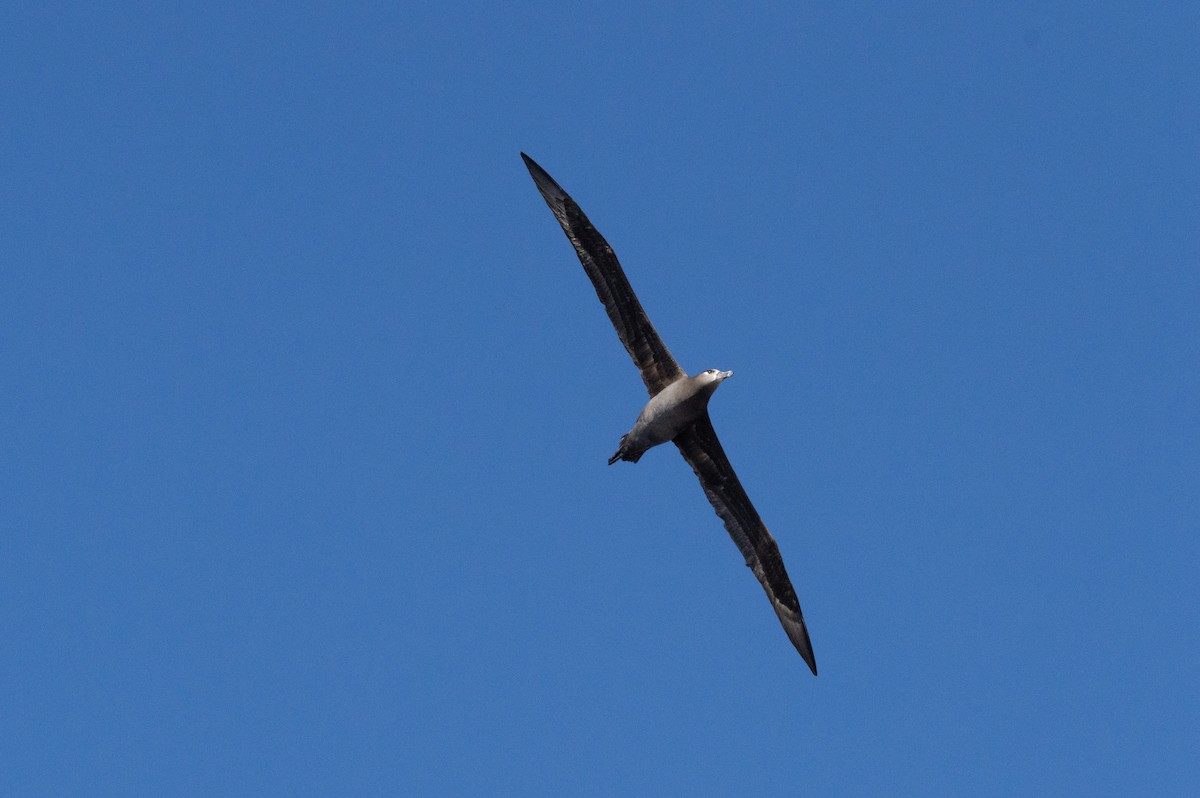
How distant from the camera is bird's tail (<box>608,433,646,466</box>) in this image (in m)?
37.1

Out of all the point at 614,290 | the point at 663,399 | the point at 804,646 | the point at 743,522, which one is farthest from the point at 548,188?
the point at 804,646

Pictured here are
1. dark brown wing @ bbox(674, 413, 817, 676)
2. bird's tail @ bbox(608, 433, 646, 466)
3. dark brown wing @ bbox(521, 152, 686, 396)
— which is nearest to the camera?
dark brown wing @ bbox(521, 152, 686, 396)

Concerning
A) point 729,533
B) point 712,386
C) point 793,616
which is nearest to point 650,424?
point 712,386

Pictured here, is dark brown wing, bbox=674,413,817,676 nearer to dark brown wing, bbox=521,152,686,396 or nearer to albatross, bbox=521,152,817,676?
albatross, bbox=521,152,817,676

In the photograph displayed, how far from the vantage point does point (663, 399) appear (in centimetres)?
3653

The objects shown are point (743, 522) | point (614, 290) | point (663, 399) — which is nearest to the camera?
point (614, 290)

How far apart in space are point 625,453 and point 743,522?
450 cm

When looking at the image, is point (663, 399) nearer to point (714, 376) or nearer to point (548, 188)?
point (714, 376)

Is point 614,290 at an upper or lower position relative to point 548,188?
lower

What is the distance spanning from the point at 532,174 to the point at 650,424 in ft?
22.8

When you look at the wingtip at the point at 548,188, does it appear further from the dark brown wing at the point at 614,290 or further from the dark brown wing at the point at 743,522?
the dark brown wing at the point at 743,522

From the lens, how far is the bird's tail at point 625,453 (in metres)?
37.1

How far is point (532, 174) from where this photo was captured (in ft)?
118

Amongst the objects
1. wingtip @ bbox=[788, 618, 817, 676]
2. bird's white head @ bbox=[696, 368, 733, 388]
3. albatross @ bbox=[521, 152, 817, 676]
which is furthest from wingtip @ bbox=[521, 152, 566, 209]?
wingtip @ bbox=[788, 618, 817, 676]
